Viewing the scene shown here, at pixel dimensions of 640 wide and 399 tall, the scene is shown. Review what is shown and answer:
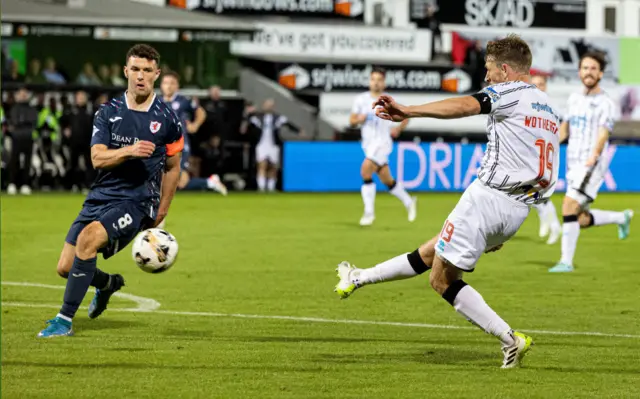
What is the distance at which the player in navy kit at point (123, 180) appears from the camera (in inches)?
358

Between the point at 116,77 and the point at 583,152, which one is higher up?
the point at 116,77

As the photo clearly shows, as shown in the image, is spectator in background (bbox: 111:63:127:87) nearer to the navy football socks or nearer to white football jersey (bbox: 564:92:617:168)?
white football jersey (bbox: 564:92:617:168)

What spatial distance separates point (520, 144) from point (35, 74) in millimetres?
26796

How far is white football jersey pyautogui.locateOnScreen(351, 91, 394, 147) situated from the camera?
2081 cm

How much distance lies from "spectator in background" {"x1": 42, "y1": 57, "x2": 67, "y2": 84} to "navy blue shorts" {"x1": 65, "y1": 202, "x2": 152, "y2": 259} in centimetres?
2428

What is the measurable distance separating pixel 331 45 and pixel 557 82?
7924 millimetres

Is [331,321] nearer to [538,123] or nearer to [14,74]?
[538,123]

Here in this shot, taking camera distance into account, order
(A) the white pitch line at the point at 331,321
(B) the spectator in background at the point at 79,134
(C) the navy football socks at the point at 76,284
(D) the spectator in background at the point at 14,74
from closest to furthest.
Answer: (C) the navy football socks at the point at 76,284 → (A) the white pitch line at the point at 331,321 → (B) the spectator in background at the point at 79,134 → (D) the spectator in background at the point at 14,74

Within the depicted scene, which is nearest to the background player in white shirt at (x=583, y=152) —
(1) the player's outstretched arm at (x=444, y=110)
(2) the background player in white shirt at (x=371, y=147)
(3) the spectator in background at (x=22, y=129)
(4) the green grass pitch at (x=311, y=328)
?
(4) the green grass pitch at (x=311, y=328)

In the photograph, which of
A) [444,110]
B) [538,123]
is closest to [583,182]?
[538,123]

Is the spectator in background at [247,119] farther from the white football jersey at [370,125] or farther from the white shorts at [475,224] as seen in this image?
the white shorts at [475,224]

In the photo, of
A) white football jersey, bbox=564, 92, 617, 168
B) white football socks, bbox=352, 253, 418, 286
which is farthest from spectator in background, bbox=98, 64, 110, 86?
white football socks, bbox=352, 253, 418, 286

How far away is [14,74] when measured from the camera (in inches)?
1289

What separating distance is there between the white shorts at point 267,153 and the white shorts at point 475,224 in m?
23.3
